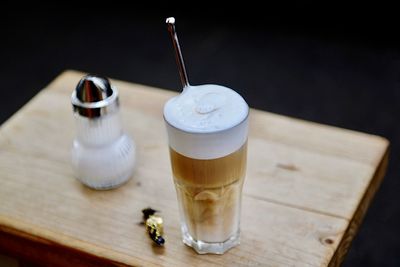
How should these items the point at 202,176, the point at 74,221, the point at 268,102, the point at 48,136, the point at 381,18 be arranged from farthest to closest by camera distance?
the point at 381,18 → the point at 268,102 → the point at 48,136 → the point at 74,221 → the point at 202,176

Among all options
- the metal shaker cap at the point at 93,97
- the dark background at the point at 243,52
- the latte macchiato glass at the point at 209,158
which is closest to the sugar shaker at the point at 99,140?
the metal shaker cap at the point at 93,97

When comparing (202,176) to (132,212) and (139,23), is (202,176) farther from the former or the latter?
(139,23)

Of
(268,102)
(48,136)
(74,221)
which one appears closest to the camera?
(74,221)

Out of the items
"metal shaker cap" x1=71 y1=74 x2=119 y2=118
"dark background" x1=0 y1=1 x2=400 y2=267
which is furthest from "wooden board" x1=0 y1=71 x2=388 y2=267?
"dark background" x1=0 y1=1 x2=400 y2=267

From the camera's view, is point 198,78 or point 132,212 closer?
point 132,212

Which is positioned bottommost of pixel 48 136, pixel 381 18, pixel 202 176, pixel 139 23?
pixel 139 23

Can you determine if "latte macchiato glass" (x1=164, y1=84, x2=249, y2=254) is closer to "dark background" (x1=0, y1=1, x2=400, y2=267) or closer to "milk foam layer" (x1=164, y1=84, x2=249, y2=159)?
"milk foam layer" (x1=164, y1=84, x2=249, y2=159)

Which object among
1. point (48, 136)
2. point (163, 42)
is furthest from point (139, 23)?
point (48, 136)

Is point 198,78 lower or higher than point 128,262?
lower
